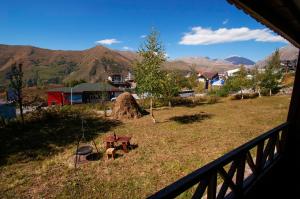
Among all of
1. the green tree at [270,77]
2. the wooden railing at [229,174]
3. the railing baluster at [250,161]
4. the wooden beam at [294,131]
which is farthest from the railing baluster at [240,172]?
the green tree at [270,77]

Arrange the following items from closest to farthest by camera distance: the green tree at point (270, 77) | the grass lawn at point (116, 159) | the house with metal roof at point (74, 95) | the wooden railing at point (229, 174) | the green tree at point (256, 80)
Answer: the wooden railing at point (229, 174) → the grass lawn at point (116, 159) → the green tree at point (270, 77) → the green tree at point (256, 80) → the house with metal roof at point (74, 95)

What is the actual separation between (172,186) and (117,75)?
8996 centimetres

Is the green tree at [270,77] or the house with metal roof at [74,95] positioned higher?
the green tree at [270,77]

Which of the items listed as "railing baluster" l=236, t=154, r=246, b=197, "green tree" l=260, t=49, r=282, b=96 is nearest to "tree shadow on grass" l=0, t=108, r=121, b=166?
"railing baluster" l=236, t=154, r=246, b=197

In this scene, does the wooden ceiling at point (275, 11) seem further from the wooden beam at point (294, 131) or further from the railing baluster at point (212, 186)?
the wooden beam at point (294, 131)

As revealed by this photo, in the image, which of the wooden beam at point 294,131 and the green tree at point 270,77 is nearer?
the wooden beam at point 294,131

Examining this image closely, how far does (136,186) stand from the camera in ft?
29.0

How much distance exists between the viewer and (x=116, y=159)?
12.0 m

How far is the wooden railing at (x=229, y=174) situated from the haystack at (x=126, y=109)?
17312 mm

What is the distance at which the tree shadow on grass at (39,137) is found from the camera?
13.3m

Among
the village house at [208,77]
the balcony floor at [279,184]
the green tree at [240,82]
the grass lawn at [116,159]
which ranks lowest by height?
the grass lawn at [116,159]

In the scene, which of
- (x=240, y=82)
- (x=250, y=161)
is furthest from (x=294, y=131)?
(x=240, y=82)

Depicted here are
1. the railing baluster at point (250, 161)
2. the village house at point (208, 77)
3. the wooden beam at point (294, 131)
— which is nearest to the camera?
the railing baluster at point (250, 161)

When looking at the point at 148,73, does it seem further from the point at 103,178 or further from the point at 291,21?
the point at 291,21
